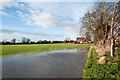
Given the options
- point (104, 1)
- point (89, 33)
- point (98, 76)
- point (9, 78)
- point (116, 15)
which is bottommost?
point (9, 78)

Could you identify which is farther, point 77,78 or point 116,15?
point 116,15

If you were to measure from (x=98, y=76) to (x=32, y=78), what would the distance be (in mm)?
6796

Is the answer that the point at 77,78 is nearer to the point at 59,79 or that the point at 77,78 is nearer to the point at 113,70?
the point at 59,79

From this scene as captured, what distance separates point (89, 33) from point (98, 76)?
20.6 metres

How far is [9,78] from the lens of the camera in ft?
25.6

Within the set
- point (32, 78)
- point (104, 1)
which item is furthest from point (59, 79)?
point (104, 1)

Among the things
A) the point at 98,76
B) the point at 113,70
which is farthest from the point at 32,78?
the point at 113,70

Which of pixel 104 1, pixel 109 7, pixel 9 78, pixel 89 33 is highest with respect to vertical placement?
pixel 104 1

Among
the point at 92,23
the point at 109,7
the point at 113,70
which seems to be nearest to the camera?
the point at 113,70

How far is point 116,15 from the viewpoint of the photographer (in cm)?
1244

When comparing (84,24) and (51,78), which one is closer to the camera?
(51,78)

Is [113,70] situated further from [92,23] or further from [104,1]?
[92,23]

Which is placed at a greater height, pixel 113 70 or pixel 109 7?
pixel 109 7

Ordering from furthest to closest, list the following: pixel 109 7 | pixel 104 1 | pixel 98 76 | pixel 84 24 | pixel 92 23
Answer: pixel 84 24, pixel 92 23, pixel 104 1, pixel 109 7, pixel 98 76
